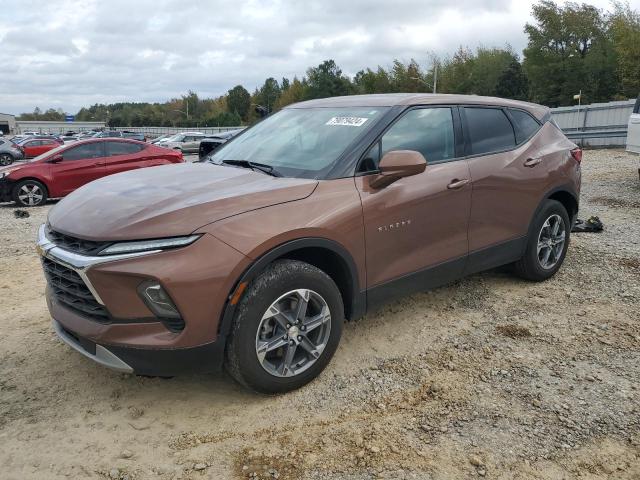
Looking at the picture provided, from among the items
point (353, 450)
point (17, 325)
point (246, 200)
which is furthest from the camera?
point (17, 325)

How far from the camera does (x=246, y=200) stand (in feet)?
10.0

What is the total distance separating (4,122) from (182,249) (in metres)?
113

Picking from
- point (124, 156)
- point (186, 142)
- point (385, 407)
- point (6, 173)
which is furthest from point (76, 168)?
point (186, 142)

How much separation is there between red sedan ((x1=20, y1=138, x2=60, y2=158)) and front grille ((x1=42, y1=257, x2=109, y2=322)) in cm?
2889

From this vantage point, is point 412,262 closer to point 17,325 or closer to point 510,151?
point 510,151

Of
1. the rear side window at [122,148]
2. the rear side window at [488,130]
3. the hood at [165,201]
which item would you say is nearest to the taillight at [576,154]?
the rear side window at [488,130]

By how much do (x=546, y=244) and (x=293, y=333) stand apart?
299cm

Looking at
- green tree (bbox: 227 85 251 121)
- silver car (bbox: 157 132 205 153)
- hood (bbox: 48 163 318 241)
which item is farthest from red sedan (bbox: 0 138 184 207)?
green tree (bbox: 227 85 251 121)

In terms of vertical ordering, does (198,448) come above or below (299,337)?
below

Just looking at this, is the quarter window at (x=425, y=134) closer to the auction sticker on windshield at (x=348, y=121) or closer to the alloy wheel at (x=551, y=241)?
the auction sticker on windshield at (x=348, y=121)

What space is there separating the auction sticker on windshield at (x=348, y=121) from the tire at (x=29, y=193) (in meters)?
9.51

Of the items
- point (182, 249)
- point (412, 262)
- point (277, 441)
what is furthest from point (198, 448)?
point (412, 262)

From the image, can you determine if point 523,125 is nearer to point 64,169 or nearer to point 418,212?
point 418,212

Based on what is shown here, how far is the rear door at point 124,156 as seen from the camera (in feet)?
38.9
